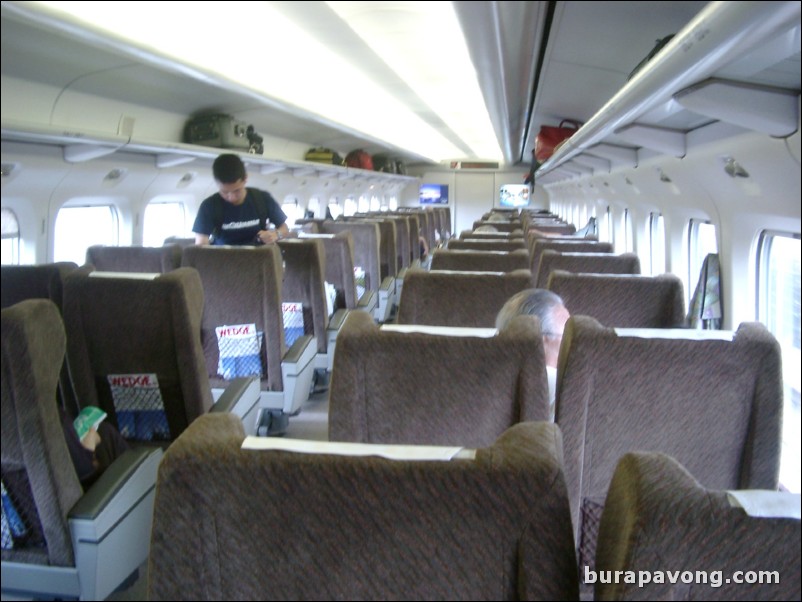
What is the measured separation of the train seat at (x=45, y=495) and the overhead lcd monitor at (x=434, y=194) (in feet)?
74.6

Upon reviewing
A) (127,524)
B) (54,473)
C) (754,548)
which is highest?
(754,548)

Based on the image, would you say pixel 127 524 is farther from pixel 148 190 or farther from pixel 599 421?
pixel 148 190

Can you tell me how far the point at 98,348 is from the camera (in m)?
3.03

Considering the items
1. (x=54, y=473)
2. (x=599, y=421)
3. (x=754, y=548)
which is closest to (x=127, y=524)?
(x=54, y=473)

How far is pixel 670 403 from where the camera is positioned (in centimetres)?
213

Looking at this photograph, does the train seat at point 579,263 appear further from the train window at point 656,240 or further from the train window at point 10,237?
the train window at point 10,237

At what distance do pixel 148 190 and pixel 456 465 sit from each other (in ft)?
15.9

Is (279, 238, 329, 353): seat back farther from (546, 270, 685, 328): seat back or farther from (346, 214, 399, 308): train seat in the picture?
(346, 214, 399, 308): train seat

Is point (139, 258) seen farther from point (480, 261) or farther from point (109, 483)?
point (109, 483)

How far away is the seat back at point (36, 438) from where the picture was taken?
5.45 ft

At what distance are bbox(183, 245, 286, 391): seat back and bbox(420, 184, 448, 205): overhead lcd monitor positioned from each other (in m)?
20.3

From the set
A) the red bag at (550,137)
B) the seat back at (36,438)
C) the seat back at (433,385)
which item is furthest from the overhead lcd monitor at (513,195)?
the seat back at (36,438)

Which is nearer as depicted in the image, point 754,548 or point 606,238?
point 754,548

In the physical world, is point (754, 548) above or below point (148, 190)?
below
